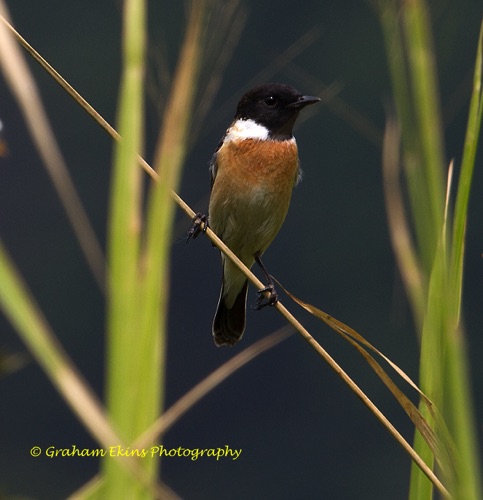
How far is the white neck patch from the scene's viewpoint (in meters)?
3.34

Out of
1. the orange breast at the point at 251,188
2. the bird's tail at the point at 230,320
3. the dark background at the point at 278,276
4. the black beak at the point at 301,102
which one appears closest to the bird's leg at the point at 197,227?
the orange breast at the point at 251,188

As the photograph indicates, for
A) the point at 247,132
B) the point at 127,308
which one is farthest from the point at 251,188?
the point at 127,308

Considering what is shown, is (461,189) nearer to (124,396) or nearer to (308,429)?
(124,396)

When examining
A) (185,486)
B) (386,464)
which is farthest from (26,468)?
(386,464)

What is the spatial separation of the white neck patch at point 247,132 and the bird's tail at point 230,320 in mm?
560

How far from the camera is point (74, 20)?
14914mm

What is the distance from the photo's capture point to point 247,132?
336 centimetres

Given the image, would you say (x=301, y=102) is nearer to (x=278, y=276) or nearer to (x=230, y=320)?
Answer: (x=230, y=320)

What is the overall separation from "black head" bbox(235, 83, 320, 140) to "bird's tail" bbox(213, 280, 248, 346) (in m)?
0.60

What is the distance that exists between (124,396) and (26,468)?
12.5 metres

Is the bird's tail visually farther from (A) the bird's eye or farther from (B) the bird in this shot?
(A) the bird's eye

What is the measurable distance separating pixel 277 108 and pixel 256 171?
0.76 feet

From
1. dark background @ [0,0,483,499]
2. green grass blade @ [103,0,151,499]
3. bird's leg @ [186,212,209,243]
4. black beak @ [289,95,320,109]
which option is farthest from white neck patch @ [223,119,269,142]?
dark background @ [0,0,483,499]

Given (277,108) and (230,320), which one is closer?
(277,108)
